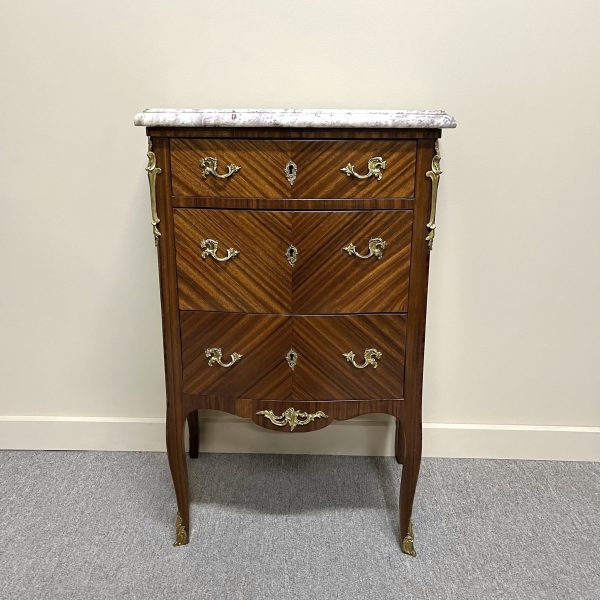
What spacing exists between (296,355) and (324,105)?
90 centimetres

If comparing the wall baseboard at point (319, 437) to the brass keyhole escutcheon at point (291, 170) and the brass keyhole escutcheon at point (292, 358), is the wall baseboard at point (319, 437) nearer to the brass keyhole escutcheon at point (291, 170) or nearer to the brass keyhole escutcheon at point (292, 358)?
the brass keyhole escutcheon at point (292, 358)

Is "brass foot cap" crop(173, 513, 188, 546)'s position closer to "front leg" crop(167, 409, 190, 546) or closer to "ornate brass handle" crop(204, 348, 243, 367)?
"front leg" crop(167, 409, 190, 546)

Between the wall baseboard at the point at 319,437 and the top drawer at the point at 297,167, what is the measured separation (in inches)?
41.5

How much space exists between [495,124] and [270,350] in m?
1.12

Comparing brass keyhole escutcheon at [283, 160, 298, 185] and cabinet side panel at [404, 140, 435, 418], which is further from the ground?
brass keyhole escutcheon at [283, 160, 298, 185]

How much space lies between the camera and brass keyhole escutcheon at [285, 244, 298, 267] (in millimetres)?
1614

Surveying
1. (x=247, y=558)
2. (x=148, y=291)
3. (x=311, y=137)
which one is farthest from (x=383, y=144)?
(x=247, y=558)

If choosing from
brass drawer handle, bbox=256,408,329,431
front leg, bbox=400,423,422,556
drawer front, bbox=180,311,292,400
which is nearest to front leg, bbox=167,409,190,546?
drawer front, bbox=180,311,292,400

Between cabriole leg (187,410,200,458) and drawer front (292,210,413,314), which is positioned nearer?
drawer front (292,210,413,314)

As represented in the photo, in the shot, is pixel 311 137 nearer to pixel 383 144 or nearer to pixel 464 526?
pixel 383 144

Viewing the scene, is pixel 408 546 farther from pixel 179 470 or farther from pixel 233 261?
pixel 233 261

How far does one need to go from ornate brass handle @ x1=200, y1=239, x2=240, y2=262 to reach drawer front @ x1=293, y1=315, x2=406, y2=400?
0.25 m

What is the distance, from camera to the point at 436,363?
2301mm

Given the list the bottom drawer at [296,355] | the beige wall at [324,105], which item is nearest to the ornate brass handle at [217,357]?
the bottom drawer at [296,355]
